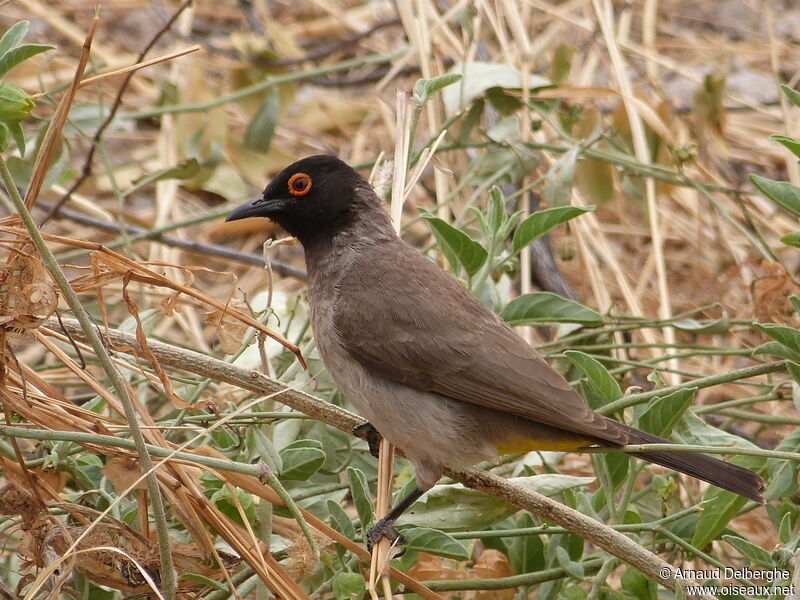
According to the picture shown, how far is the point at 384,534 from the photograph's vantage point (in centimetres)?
263

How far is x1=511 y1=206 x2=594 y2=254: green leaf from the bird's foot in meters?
0.94

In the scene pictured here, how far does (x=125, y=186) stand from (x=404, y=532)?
3700 millimetres

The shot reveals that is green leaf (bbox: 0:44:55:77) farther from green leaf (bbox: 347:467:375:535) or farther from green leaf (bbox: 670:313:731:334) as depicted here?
green leaf (bbox: 670:313:731:334)

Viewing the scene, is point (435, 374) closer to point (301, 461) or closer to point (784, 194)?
point (301, 461)

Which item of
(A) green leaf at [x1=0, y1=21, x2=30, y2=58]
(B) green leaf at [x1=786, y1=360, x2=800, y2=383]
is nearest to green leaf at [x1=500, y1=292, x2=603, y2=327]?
(B) green leaf at [x1=786, y1=360, x2=800, y2=383]

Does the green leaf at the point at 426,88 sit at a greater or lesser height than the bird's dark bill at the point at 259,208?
greater

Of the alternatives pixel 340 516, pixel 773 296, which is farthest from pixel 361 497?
pixel 773 296

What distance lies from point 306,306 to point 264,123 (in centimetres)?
111

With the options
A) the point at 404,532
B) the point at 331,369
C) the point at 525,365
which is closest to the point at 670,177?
the point at 525,365

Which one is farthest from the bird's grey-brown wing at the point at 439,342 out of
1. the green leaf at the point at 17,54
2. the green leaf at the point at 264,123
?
the green leaf at the point at 264,123

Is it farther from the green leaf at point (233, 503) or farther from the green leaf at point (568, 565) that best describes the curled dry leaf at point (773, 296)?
the green leaf at point (233, 503)

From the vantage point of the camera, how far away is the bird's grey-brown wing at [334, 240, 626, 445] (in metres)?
3.04

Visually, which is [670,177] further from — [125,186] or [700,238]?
[125,186]

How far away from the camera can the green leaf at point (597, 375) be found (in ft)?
8.90
